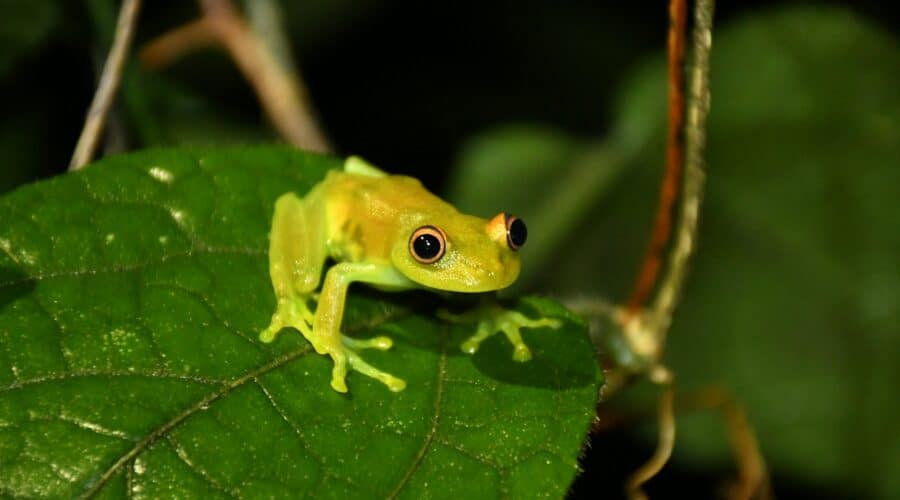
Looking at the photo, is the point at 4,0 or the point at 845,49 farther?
the point at 845,49

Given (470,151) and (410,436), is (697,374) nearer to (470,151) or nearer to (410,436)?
(470,151)

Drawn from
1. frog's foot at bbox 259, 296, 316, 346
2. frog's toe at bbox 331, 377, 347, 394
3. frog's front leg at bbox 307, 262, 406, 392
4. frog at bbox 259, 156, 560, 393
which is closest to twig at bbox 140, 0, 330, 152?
frog at bbox 259, 156, 560, 393

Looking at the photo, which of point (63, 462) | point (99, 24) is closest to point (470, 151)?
point (99, 24)

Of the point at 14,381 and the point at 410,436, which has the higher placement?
the point at 14,381

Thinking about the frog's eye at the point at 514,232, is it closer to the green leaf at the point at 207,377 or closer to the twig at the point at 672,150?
the green leaf at the point at 207,377

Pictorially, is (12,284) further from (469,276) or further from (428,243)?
(469,276)

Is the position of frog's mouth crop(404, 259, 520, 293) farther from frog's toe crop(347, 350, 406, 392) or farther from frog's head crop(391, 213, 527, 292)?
frog's toe crop(347, 350, 406, 392)
